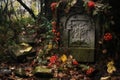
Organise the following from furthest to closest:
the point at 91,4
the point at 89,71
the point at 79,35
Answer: the point at 79,35
the point at 91,4
the point at 89,71

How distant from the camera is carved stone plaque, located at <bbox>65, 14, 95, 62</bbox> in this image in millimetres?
9508

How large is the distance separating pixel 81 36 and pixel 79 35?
8cm

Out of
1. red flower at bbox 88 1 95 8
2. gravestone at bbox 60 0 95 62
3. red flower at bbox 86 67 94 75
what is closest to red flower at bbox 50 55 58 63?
gravestone at bbox 60 0 95 62

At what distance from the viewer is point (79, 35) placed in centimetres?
962

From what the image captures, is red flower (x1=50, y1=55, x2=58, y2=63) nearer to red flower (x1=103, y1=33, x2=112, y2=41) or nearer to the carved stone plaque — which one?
Answer: the carved stone plaque

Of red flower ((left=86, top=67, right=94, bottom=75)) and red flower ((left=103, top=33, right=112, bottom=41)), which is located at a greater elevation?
red flower ((left=103, top=33, right=112, bottom=41))

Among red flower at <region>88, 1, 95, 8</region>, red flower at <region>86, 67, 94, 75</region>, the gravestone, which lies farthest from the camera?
the gravestone

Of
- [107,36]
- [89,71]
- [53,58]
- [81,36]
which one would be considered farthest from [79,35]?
[89,71]

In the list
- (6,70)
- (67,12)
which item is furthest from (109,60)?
(6,70)

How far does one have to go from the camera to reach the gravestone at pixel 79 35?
31.2 feet

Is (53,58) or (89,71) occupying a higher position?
(53,58)

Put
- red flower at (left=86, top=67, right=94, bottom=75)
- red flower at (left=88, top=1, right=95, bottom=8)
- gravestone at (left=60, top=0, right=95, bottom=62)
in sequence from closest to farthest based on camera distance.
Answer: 1. red flower at (left=86, top=67, right=94, bottom=75)
2. red flower at (left=88, top=1, right=95, bottom=8)
3. gravestone at (left=60, top=0, right=95, bottom=62)

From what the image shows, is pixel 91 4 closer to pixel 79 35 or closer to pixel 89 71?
pixel 79 35

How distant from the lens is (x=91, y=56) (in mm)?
9461
